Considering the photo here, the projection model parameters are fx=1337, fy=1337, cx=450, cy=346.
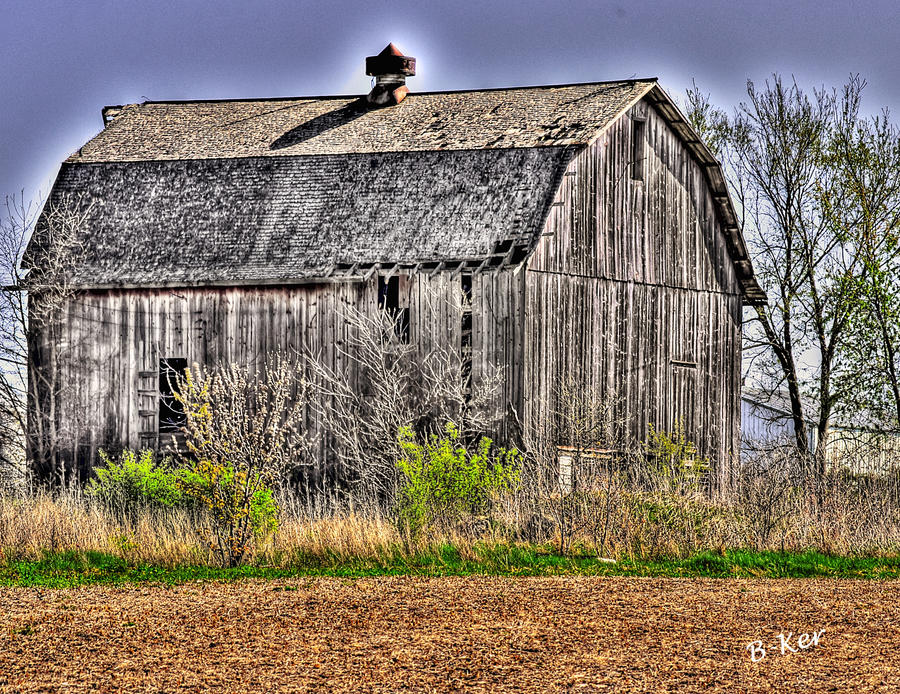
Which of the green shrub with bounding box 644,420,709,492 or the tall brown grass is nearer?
the tall brown grass

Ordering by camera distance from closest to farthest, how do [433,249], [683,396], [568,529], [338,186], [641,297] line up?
1. [568,529]
2. [433,249]
3. [338,186]
4. [641,297]
5. [683,396]

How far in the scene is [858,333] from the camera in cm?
2783

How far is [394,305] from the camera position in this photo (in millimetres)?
21516

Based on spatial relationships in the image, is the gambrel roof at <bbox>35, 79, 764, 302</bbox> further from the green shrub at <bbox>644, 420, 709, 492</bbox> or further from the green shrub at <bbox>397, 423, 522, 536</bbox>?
the green shrub at <bbox>397, 423, 522, 536</bbox>

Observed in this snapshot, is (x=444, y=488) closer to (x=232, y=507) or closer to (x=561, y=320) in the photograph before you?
(x=232, y=507)

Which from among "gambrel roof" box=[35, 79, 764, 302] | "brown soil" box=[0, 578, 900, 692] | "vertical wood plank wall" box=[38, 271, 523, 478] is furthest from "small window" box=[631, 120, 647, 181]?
"brown soil" box=[0, 578, 900, 692]

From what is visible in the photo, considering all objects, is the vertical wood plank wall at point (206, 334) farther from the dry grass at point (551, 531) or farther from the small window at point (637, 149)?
the small window at point (637, 149)

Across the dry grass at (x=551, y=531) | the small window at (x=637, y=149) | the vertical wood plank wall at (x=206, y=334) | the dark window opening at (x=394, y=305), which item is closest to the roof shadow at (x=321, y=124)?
the vertical wood plank wall at (x=206, y=334)

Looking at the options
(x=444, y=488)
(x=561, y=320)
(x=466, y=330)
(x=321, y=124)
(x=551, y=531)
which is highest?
(x=321, y=124)

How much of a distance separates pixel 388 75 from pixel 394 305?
21.6ft

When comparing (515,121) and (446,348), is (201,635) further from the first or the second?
(515,121)

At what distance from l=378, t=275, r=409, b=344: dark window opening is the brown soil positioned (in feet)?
24.7

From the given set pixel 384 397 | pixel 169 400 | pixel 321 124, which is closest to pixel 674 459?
pixel 384 397

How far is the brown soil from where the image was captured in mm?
9203
